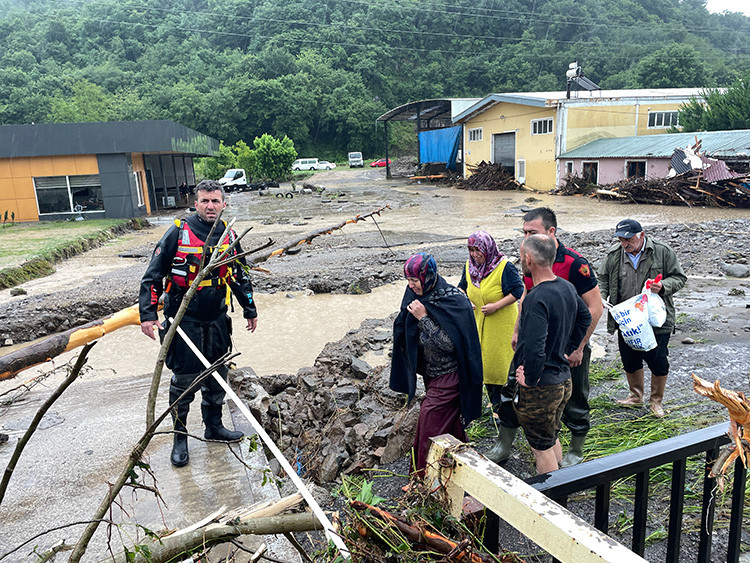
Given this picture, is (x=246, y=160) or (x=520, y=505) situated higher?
(x=246, y=160)

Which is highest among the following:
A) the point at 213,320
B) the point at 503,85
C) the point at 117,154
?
the point at 503,85

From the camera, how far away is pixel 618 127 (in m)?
30.8

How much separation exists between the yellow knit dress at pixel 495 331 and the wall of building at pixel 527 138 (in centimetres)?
2835

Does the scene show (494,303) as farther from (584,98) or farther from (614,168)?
(584,98)

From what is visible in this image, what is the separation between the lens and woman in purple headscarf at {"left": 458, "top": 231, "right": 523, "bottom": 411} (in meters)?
4.07

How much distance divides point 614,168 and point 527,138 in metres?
6.36

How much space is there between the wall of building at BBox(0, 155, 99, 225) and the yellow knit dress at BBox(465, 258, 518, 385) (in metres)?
23.6

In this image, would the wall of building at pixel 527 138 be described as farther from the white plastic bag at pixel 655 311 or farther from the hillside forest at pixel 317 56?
the hillside forest at pixel 317 56

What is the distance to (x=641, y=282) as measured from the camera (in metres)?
4.57

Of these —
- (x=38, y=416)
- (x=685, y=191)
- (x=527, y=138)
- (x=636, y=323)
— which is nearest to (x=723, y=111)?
(x=527, y=138)

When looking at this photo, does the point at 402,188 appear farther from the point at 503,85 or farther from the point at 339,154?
the point at 503,85

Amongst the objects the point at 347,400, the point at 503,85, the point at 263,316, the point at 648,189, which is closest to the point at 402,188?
the point at 648,189

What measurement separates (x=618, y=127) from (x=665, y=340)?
98.8 ft

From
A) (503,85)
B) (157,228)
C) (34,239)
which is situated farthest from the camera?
(503,85)
